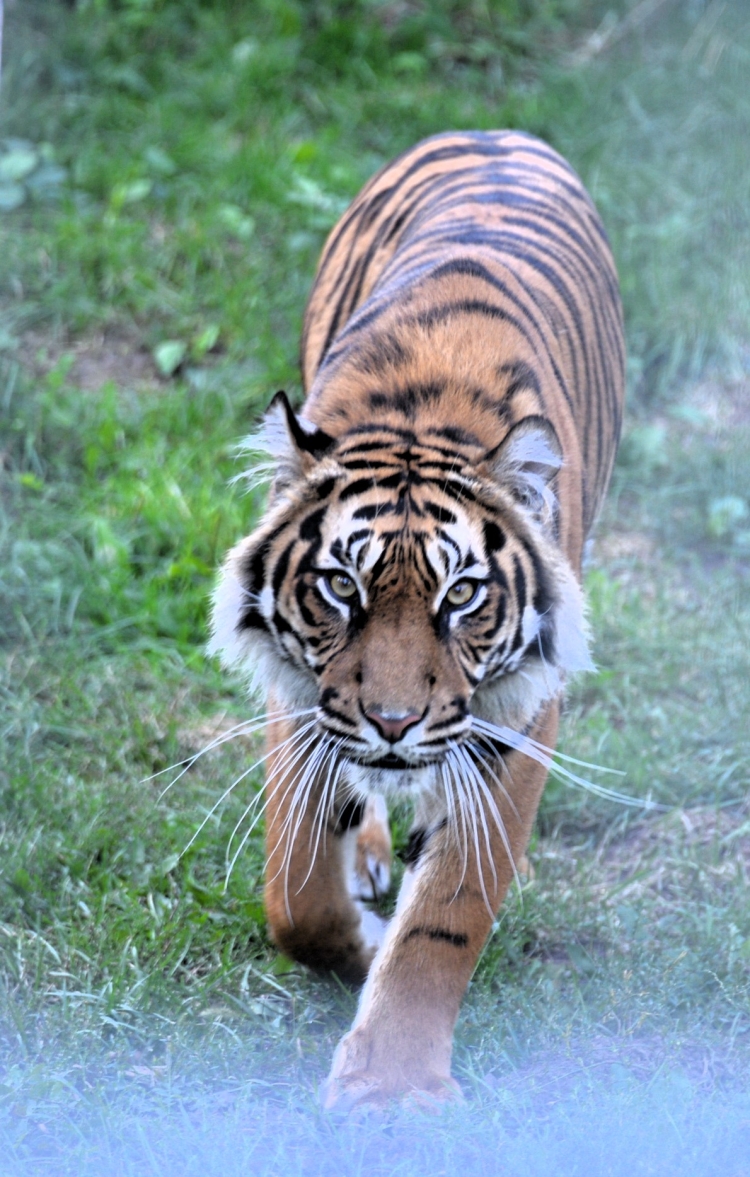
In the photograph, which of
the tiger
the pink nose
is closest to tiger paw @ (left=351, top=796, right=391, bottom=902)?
the tiger

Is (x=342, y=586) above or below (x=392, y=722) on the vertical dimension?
above

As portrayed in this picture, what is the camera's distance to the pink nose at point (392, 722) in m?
2.19

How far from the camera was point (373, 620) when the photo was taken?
2.24 m

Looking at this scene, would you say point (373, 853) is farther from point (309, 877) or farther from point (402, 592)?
point (402, 592)

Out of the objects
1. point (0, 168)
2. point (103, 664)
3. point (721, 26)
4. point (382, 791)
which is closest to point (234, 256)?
point (0, 168)

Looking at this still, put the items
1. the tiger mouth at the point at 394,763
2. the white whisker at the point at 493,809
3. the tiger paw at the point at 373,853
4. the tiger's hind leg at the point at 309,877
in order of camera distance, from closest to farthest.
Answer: the tiger mouth at the point at 394,763 → the white whisker at the point at 493,809 → the tiger's hind leg at the point at 309,877 → the tiger paw at the point at 373,853

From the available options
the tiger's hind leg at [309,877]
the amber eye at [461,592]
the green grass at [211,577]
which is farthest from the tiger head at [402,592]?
the green grass at [211,577]

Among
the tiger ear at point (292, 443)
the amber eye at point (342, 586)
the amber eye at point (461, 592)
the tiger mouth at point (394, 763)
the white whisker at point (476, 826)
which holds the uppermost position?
the tiger ear at point (292, 443)

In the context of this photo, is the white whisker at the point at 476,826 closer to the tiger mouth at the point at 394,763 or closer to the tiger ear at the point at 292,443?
the tiger mouth at the point at 394,763

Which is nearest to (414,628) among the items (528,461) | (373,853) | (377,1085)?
(528,461)

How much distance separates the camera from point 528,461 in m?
2.39

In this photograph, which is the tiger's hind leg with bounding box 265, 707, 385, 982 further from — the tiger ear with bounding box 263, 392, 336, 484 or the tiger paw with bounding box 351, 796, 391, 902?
the tiger ear with bounding box 263, 392, 336, 484

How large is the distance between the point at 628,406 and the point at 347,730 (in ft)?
11.1

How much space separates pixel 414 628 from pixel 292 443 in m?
0.42
